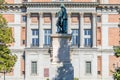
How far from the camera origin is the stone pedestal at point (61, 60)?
40634 mm

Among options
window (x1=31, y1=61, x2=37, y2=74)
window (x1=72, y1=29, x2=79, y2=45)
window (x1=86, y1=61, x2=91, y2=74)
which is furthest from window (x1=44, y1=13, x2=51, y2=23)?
window (x1=86, y1=61, x2=91, y2=74)

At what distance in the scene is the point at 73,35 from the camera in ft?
272

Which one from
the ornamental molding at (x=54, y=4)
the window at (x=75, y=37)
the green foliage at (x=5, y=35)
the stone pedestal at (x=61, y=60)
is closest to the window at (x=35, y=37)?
the ornamental molding at (x=54, y=4)

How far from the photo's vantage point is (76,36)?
8294cm

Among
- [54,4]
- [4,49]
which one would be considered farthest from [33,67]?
[4,49]

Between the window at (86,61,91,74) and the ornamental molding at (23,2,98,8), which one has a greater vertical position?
the ornamental molding at (23,2,98,8)

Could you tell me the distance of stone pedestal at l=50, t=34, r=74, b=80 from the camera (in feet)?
133

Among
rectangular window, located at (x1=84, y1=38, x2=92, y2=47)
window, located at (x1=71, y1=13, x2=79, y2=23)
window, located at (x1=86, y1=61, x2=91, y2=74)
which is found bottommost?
window, located at (x1=86, y1=61, x2=91, y2=74)

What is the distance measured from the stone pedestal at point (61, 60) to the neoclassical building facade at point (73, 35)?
130 feet

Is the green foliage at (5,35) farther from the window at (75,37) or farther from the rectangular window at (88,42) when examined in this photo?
the rectangular window at (88,42)

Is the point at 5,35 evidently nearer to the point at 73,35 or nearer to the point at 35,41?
the point at 35,41

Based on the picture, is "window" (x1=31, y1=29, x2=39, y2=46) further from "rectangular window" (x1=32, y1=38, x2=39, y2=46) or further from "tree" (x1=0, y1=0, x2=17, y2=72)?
"tree" (x1=0, y1=0, x2=17, y2=72)

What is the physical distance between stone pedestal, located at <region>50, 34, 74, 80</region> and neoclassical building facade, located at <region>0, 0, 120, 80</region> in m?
39.7

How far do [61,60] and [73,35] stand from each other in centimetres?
4215
